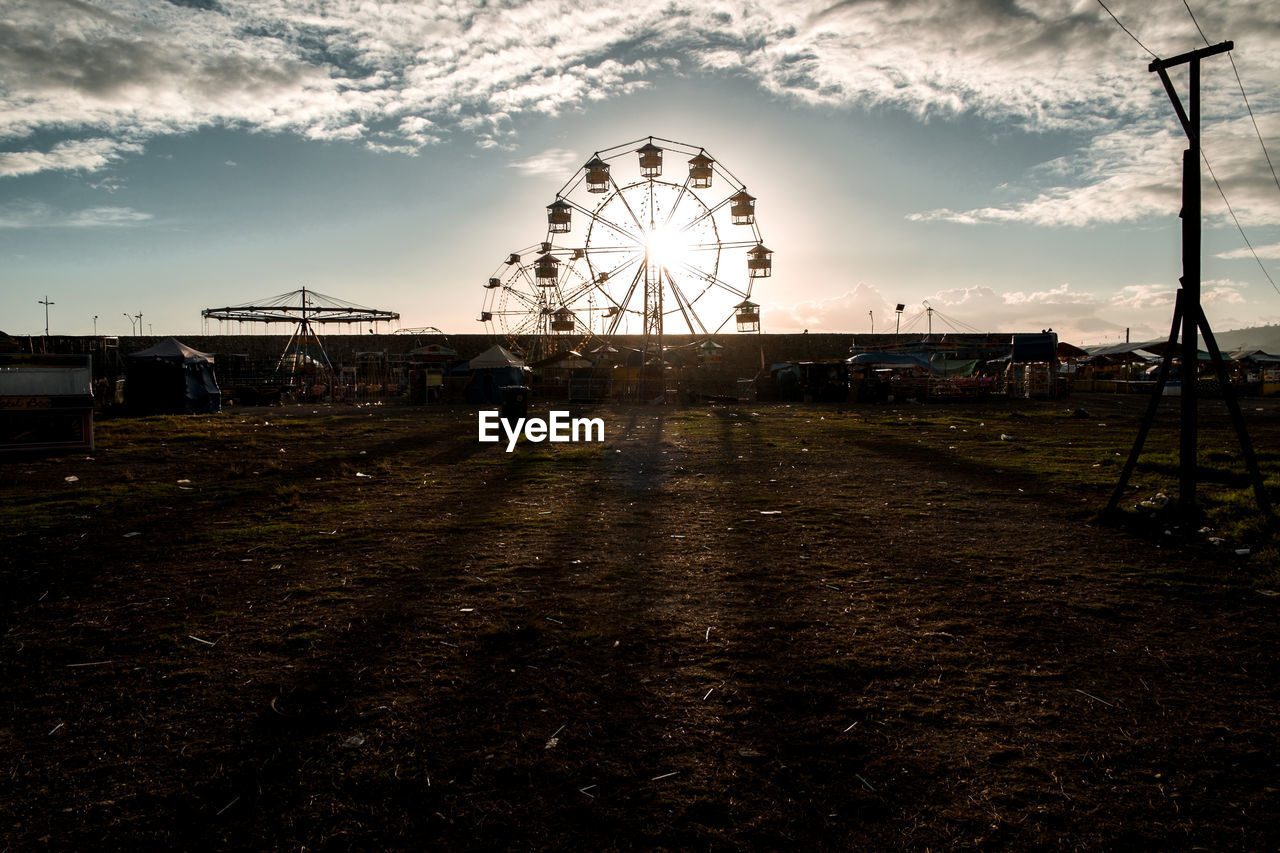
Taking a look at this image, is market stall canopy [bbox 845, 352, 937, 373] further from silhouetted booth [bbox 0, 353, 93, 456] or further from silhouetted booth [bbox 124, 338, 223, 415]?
silhouetted booth [bbox 0, 353, 93, 456]

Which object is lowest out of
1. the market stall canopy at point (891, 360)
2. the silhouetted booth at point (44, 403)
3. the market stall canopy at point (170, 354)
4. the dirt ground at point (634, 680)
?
the dirt ground at point (634, 680)

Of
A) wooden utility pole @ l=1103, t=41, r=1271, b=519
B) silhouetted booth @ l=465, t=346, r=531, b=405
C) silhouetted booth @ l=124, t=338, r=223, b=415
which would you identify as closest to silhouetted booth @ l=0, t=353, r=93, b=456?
silhouetted booth @ l=124, t=338, r=223, b=415

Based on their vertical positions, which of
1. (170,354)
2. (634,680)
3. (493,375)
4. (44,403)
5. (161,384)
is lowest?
(634,680)

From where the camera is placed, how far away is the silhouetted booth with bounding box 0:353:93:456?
12.8m

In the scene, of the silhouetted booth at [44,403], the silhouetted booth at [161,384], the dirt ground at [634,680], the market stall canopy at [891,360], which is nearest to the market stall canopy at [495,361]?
the silhouetted booth at [161,384]

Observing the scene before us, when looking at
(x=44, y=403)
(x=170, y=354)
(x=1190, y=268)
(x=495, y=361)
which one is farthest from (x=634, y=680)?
(x=495, y=361)

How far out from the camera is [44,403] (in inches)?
513

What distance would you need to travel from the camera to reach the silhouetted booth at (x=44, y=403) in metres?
12.8

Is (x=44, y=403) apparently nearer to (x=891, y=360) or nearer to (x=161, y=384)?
(x=161, y=384)

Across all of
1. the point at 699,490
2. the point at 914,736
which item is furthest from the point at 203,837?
the point at 699,490

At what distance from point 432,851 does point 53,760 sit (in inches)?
66.7

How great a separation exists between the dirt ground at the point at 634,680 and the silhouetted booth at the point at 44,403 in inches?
272

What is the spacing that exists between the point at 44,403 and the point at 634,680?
14.8 metres

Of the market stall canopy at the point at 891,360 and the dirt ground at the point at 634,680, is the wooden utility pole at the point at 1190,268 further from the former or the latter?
the market stall canopy at the point at 891,360
